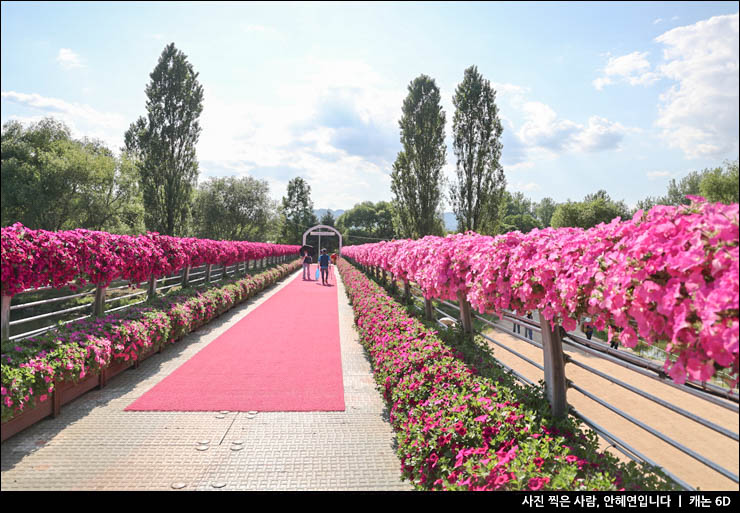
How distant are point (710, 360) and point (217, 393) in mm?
5782

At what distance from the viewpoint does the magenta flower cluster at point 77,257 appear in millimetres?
4535

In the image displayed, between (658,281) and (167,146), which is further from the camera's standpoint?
(167,146)

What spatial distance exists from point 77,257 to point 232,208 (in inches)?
1509

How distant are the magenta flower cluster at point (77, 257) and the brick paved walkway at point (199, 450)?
176 centimetres

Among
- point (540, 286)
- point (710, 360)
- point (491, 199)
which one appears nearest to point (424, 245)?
point (540, 286)

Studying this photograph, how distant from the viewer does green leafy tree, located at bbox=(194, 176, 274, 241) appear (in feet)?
134

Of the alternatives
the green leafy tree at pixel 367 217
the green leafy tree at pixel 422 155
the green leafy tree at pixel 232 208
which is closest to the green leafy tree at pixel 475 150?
the green leafy tree at pixel 422 155

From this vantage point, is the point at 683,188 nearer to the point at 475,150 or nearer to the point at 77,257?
the point at 475,150

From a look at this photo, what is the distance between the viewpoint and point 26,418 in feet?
13.9

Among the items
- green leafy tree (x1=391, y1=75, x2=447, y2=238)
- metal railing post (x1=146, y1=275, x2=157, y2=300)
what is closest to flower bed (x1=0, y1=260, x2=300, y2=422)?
metal railing post (x1=146, y1=275, x2=157, y2=300)

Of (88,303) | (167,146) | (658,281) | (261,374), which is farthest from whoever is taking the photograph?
(167,146)

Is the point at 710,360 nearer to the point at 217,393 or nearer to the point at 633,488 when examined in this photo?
the point at 633,488

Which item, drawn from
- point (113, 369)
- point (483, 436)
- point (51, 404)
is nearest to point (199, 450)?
point (51, 404)

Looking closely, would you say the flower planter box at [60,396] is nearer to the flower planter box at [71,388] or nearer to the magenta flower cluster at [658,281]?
the flower planter box at [71,388]
